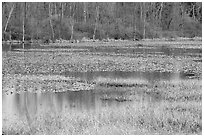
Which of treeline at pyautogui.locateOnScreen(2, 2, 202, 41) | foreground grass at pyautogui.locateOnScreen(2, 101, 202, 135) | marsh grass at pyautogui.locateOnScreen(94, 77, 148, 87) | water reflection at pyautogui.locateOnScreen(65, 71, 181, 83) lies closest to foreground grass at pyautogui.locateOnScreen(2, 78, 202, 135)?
foreground grass at pyautogui.locateOnScreen(2, 101, 202, 135)

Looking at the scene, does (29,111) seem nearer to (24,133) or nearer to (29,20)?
(24,133)

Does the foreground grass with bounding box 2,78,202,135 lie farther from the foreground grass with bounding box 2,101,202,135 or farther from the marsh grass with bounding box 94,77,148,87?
the marsh grass with bounding box 94,77,148,87

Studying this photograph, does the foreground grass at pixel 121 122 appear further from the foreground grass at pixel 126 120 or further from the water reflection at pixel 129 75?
the water reflection at pixel 129 75

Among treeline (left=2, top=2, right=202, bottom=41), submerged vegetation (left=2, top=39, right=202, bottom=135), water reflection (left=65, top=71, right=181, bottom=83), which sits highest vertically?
treeline (left=2, top=2, right=202, bottom=41)

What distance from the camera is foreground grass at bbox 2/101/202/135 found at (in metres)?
11.6

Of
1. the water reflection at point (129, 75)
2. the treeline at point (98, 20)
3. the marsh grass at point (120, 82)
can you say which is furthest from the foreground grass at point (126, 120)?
the treeline at point (98, 20)

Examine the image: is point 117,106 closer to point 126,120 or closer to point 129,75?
point 126,120

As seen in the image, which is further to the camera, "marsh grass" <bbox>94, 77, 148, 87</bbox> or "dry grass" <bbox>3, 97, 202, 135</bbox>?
"marsh grass" <bbox>94, 77, 148, 87</bbox>

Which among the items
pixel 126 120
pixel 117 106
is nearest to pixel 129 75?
pixel 117 106

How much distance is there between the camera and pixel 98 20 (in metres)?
80.6

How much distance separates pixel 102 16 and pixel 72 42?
52.2 feet

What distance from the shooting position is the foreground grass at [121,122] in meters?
11.6

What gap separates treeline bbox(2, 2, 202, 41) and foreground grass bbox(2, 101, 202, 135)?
4926 cm

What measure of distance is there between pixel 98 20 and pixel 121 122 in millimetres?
68757
